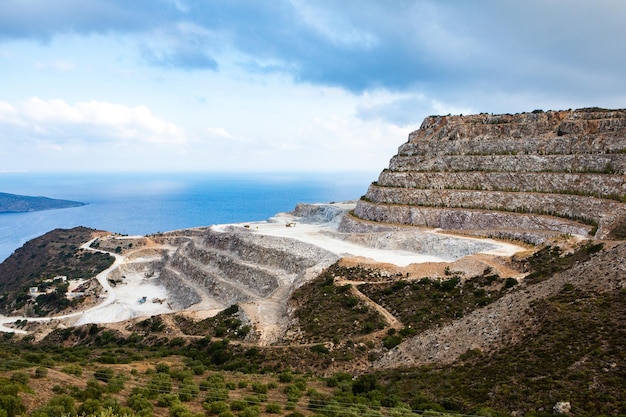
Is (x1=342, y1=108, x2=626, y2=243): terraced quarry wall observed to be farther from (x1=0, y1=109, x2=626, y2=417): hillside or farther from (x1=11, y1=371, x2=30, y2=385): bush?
(x1=11, y1=371, x2=30, y2=385): bush

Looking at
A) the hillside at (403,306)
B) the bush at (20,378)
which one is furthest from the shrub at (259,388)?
the bush at (20,378)

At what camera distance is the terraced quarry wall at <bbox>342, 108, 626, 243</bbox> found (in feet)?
160

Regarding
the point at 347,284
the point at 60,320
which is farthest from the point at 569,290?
the point at 60,320

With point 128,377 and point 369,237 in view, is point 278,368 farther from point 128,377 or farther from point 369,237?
point 369,237

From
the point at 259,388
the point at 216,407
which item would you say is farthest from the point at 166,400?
the point at 259,388

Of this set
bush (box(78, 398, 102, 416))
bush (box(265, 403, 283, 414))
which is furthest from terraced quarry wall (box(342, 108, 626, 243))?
bush (box(78, 398, 102, 416))

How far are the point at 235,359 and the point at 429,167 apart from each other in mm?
42585

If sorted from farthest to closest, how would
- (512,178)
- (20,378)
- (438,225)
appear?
(512,178), (438,225), (20,378)

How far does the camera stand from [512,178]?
57281mm

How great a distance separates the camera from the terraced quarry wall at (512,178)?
48.7 meters

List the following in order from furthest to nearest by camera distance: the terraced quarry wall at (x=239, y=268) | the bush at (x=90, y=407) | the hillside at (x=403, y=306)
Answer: the terraced quarry wall at (x=239, y=268) → the hillside at (x=403, y=306) → the bush at (x=90, y=407)

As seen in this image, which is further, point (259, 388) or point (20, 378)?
point (259, 388)

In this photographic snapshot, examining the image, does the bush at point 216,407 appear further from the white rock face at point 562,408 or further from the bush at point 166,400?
the white rock face at point 562,408

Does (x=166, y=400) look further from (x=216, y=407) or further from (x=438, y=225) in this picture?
(x=438, y=225)
